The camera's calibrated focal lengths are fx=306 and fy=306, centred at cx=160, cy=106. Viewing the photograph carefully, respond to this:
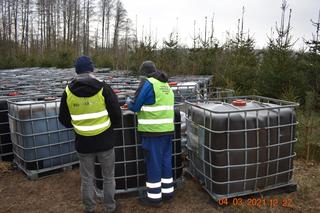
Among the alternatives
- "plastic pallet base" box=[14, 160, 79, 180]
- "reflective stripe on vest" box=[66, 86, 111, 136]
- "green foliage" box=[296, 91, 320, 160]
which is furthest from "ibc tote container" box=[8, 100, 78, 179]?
"green foliage" box=[296, 91, 320, 160]

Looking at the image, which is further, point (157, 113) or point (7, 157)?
point (7, 157)

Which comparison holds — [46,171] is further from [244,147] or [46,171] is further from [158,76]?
[244,147]

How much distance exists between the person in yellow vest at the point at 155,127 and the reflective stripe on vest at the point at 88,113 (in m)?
0.49

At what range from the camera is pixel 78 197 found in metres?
4.71

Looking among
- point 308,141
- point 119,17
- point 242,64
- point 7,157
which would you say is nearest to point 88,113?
point 7,157

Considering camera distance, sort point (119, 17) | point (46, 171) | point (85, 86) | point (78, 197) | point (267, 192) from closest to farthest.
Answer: point (85, 86), point (267, 192), point (78, 197), point (46, 171), point (119, 17)

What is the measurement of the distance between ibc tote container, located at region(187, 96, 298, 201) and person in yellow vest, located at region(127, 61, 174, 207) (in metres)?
0.49

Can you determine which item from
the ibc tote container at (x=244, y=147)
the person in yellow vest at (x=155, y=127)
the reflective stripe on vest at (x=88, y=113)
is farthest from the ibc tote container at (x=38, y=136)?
Result: the ibc tote container at (x=244, y=147)

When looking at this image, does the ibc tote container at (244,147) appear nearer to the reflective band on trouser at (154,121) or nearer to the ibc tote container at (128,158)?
the reflective band on trouser at (154,121)

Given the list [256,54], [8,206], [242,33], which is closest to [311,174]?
[8,206]

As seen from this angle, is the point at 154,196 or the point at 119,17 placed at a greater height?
the point at 119,17

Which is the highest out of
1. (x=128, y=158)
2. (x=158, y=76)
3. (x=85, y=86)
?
(x=158, y=76)

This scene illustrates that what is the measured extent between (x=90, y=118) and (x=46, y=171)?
2.26m

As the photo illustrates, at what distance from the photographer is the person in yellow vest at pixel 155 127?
13.9 feet
